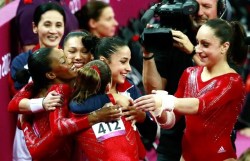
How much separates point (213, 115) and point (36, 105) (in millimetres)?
919

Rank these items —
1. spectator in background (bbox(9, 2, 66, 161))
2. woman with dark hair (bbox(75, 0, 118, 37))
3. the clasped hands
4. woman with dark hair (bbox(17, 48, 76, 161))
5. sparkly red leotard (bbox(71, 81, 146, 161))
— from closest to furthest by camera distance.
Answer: the clasped hands → sparkly red leotard (bbox(71, 81, 146, 161)) → woman with dark hair (bbox(17, 48, 76, 161)) → spectator in background (bbox(9, 2, 66, 161)) → woman with dark hair (bbox(75, 0, 118, 37))

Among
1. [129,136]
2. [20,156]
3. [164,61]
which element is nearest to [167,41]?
[164,61]

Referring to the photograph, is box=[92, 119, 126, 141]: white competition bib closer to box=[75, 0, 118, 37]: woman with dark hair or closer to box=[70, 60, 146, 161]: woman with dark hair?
box=[70, 60, 146, 161]: woman with dark hair

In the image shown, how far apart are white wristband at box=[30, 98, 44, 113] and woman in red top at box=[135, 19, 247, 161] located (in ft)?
2.04

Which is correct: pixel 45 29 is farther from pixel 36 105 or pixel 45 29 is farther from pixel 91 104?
pixel 91 104

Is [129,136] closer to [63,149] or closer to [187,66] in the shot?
[63,149]

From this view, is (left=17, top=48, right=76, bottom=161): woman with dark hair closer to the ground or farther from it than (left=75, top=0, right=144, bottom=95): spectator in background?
farther from it

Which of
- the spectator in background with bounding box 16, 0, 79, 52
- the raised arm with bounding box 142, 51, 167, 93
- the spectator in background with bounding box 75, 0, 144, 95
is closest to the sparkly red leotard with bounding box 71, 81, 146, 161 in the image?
the raised arm with bounding box 142, 51, 167, 93

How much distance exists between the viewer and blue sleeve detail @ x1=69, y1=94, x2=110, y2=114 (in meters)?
3.96

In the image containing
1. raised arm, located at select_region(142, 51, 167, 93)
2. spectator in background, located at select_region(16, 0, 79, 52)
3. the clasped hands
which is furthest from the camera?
spectator in background, located at select_region(16, 0, 79, 52)

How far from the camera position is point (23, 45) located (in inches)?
217

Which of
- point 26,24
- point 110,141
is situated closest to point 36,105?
point 110,141

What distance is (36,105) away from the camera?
425cm

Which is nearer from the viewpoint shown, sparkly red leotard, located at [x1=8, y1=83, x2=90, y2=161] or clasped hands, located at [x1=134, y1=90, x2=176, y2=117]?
clasped hands, located at [x1=134, y1=90, x2=176, y2=117]
